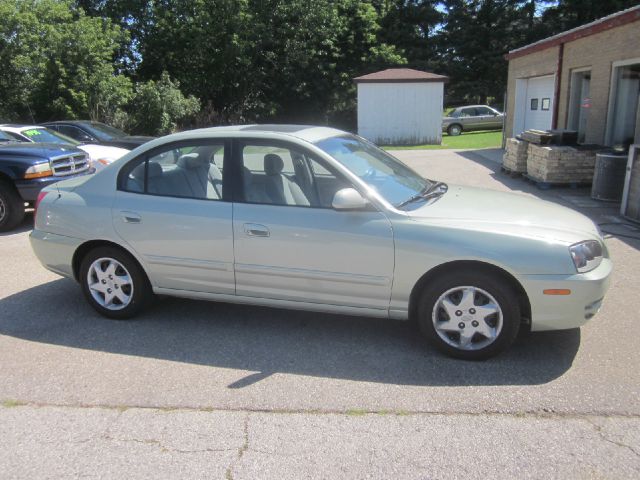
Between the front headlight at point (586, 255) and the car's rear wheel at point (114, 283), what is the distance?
11.1ft

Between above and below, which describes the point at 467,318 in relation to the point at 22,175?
below

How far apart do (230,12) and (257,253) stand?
1076 inches

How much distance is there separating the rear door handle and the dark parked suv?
15.8 ft

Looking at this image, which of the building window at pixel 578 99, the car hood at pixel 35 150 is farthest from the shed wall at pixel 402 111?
the car hood at pixel 35 150

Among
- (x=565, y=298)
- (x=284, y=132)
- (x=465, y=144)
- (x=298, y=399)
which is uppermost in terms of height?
(x=284, y=132)

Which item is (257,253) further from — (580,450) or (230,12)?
(230,12)

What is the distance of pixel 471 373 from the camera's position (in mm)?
3785

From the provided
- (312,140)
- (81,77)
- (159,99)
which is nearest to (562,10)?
(159,99)

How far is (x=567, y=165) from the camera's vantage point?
11008 millimetres

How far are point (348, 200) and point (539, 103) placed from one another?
50.6 ft

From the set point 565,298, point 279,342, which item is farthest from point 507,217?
point 279,342

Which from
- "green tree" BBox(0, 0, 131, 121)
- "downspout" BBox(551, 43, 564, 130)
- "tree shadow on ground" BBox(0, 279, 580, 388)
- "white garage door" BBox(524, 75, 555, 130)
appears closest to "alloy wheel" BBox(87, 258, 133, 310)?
"tree shadow on ground" BBox(0, 279, 580, 388)

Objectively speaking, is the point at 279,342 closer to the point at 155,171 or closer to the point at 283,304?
the point at 283,304

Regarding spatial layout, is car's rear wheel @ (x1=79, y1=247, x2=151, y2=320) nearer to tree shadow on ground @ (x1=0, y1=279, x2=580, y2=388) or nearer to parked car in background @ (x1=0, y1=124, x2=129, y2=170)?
tree shadow on ground @ (x1=0, y1=279, x2=580, y2=388)
